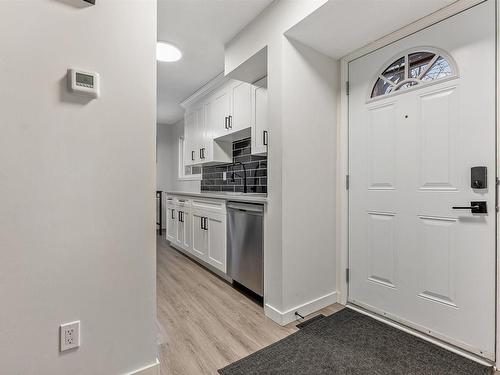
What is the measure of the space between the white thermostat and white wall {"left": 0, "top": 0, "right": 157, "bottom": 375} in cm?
4

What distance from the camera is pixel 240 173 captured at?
3.68 m

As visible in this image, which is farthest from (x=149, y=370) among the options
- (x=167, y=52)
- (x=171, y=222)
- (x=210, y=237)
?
(x=171, y=222)

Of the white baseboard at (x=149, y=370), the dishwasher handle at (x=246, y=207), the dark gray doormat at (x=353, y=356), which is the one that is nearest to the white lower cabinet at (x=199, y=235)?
the dishwasher handle at (x=246, y=207)

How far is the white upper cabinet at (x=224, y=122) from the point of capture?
2686 millimetres

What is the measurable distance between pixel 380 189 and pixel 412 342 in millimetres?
1066

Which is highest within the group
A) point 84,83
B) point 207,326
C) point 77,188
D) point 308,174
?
point 84,83

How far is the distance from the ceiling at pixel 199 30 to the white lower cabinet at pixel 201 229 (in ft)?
5.47

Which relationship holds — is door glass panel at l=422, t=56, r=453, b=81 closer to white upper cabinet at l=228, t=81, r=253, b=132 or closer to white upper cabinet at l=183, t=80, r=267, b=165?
white upper cabinet at l=183, t=80, r=267, b=165

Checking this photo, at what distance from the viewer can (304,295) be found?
2.08 meters

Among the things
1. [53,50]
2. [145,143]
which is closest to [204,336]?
[145,143]

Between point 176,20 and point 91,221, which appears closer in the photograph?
point 91,221

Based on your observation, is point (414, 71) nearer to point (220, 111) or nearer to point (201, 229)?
point (220, 111)

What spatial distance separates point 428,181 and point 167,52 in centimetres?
280

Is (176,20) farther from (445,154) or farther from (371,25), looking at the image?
(445,154)
